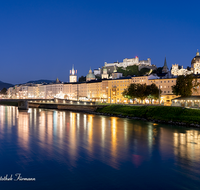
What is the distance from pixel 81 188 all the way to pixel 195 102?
38.7 metres

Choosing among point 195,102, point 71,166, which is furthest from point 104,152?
point 195,102

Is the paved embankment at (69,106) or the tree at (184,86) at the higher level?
the tree at (184,86)

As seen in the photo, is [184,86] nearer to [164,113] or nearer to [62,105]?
[164,113]

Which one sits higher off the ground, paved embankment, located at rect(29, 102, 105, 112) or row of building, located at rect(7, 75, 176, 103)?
row of building, located at rect(7, 75, 176, 103)

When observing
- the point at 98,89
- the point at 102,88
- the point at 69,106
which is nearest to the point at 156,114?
the point at 69,106

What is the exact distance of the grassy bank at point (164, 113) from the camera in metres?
34.6

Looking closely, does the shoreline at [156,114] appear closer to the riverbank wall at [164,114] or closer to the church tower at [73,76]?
the riverbank wall at [164,114]

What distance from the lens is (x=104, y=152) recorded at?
19938mm

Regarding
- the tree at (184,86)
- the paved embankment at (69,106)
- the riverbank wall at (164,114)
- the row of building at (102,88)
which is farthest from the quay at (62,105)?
the tree at (184,86)

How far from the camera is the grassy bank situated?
114 ft

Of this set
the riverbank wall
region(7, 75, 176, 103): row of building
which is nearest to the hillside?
region(7, 75, 176, 103): row of building

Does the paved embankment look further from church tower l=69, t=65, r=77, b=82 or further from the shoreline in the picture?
church tower l=69, t=65, r=77, b=82

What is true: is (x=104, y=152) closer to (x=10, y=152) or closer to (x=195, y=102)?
(x=10, y=152)

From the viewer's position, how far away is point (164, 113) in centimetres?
3997
